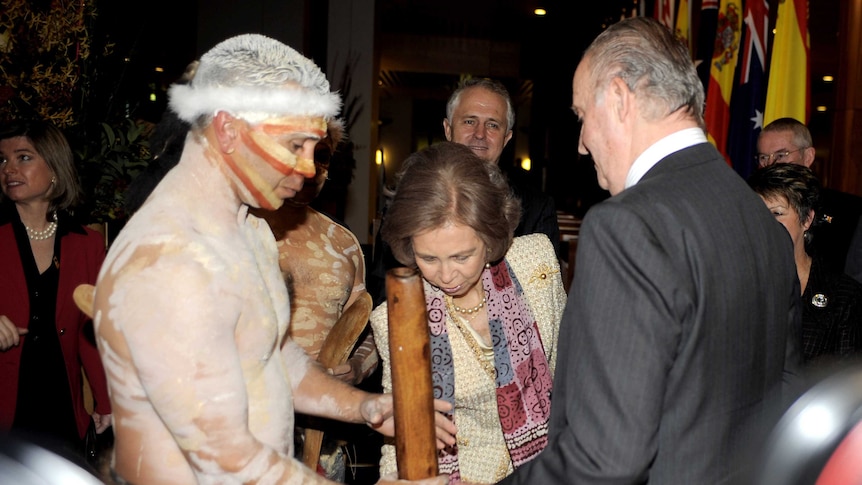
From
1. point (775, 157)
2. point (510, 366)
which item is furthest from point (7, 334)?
point (775, 157)

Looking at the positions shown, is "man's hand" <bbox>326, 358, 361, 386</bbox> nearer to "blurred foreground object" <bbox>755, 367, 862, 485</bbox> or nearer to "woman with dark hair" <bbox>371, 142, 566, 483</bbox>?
"woman with dark hair" <bbox>371, 142, 566, 483</bbox>

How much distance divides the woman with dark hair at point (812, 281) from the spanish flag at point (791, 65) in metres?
2.42

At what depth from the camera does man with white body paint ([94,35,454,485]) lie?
1.11 m

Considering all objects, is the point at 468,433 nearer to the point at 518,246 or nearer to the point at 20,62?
the point at 518,246

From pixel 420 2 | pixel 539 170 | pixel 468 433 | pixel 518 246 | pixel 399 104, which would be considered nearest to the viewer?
pixel 468 433

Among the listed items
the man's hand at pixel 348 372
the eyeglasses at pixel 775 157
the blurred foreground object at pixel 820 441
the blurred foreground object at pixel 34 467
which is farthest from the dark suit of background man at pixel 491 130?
the blurred foreground object at pixel 34 467

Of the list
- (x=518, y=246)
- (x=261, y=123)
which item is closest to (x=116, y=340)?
(x=261, y=123)

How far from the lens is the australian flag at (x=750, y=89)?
Answer: 515 cm

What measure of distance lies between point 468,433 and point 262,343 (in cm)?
97

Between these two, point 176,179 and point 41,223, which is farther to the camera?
point 41,223

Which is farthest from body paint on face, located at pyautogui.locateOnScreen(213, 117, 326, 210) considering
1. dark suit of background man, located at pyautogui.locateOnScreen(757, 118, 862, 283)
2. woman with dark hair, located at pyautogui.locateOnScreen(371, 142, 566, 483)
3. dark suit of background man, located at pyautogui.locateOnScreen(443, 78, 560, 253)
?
dark suit of background man, located at pyautogui.locateOnScreen(757, 118, 862, 283)

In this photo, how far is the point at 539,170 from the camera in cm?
1531

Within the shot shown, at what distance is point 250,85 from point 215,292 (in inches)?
13.8

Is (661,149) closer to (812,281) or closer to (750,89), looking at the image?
(812,281)
